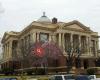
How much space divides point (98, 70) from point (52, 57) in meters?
19.0

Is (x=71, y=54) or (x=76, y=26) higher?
(x=76, y=26)

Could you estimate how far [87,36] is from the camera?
9406 centimetres

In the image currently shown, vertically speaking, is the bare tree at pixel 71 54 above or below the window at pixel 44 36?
below

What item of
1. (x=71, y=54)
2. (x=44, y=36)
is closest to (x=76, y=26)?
(x=44, y=36)

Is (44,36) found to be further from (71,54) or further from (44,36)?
(71,54)

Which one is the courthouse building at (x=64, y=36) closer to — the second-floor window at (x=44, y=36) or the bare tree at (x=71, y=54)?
the second-floor window at (x=44, y=36)

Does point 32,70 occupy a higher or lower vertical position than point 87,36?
lower

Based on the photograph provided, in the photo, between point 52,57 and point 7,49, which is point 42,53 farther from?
point 7,49

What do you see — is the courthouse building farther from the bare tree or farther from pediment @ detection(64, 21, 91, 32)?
the bare tree

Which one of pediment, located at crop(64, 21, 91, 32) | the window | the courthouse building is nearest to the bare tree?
the courthouse building

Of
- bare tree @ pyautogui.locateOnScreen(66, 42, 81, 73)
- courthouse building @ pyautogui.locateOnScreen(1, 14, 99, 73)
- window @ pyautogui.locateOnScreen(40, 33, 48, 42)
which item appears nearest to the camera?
bare tree @ pyautogui.locateOnScreen(66, 42, 81, 73)

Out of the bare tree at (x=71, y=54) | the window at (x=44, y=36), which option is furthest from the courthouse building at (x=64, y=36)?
the bare tree at (x=71, y=54)

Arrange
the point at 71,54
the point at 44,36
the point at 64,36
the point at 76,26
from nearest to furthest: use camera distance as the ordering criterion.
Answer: the point at 71,54, the point at 64,36, the point at 44,36, the point at 76,26

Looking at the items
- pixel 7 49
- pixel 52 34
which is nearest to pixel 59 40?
pixel 52 34
